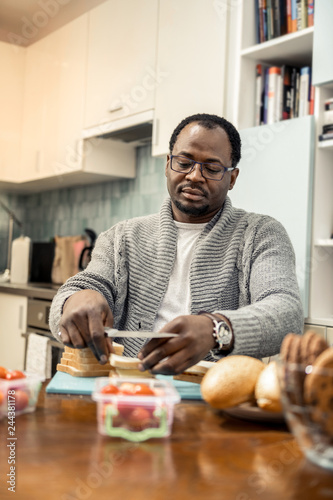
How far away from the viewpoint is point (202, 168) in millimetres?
1618

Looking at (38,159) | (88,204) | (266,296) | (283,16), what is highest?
(283,16)

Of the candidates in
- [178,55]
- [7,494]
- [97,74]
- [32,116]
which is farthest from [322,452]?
[32,116]

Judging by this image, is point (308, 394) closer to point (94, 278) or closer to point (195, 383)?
point (195, 383)

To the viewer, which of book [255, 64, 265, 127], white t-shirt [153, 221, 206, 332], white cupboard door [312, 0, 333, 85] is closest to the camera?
white t-shirt [153, 221, 206, 332]

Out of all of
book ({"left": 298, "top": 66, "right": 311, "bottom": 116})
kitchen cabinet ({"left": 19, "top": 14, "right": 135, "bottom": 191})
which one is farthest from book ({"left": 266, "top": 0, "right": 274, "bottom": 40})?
kitchen cabinet ({"left": 19, "top": 14, "right": 135, "bottom": 191})

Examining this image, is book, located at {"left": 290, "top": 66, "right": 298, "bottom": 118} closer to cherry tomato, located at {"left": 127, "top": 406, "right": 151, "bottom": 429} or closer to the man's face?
the man's face

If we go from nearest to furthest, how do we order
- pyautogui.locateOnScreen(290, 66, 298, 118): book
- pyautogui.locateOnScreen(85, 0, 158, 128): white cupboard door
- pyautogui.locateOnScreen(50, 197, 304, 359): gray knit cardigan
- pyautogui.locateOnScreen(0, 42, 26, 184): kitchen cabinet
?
pyautogui.locateOnScreen(50, 197, 304, 359): gray knit cardigan → pyautogui.locateOnScreen(290, 66, 298, 118): book → pyautogui.locateOnScreen(85, 0, 158, 128): white cupboard door → pyautogui.locateOnScreen(0, 42, 26, 184): kitchen cabinet

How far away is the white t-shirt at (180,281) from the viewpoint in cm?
159

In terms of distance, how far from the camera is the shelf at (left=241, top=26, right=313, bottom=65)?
2188 mm

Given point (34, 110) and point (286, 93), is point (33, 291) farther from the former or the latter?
point (286, 93)

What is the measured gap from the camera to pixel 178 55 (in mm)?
2643

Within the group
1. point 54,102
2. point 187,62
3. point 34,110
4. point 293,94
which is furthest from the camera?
point 34,110

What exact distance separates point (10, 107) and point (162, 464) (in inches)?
149

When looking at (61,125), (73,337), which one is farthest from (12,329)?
(73,337)
